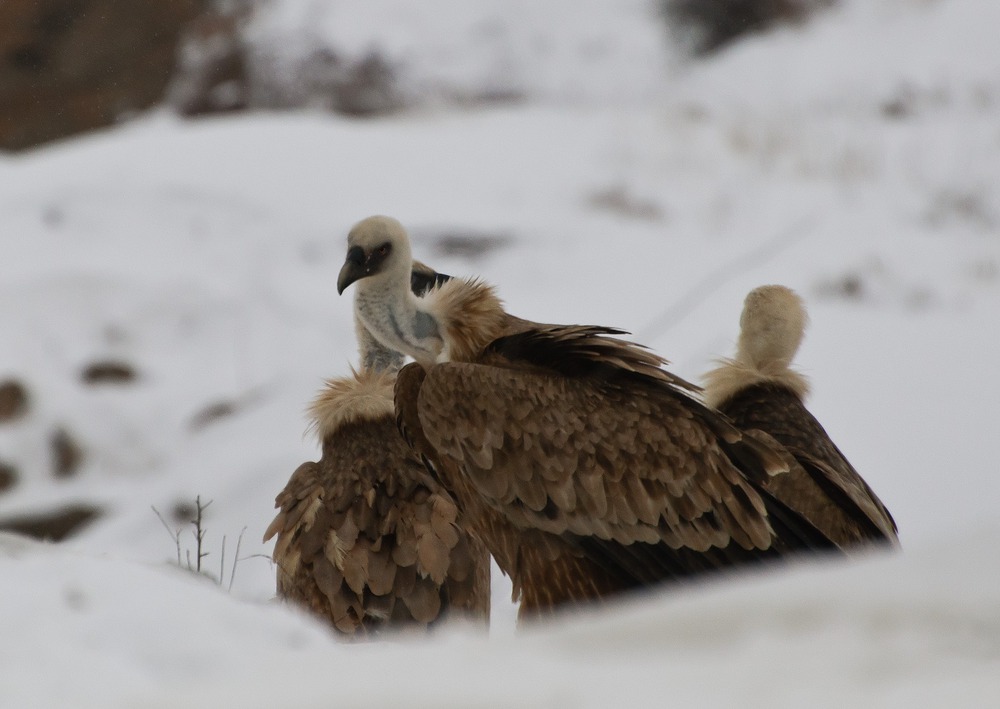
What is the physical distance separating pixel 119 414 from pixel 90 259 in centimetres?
153

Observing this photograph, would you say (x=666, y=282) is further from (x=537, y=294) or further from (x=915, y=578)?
(x=915, y=578)

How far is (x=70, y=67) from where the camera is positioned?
12.9 m

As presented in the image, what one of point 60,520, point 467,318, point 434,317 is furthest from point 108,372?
point 467,318

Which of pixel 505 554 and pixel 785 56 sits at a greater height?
pixel 785 56

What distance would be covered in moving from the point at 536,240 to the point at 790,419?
5.92 m

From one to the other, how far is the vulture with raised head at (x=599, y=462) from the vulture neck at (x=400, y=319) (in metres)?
0.32

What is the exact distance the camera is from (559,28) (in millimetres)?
13023

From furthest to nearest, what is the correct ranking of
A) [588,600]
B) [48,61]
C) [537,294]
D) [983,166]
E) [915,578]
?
[48,61] → [983,166] → [537,294] → [588,600] → [915,578]

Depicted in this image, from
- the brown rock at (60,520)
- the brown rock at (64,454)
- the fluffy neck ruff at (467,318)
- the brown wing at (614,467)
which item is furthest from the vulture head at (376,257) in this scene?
the brown rock at (64,454)

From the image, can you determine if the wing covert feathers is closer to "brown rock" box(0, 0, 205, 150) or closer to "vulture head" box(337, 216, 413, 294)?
"vulture head" box(337, 216, 413, 294)

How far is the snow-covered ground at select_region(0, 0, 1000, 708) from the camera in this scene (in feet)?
23.7

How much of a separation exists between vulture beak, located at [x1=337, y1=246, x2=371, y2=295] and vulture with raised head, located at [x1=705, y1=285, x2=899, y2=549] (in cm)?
108

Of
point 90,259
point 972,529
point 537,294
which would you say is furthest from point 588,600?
point 90,259

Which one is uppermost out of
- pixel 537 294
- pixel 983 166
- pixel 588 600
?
pixel 983 166
